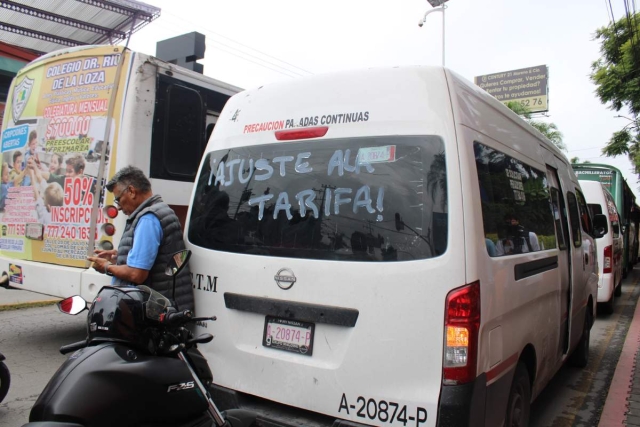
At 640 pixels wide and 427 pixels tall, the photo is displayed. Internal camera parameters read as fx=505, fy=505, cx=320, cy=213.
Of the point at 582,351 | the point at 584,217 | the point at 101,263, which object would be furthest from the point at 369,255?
the point at 582,351

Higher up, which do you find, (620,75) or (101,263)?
(620,75)

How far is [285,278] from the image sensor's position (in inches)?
107

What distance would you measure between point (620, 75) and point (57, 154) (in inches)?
717

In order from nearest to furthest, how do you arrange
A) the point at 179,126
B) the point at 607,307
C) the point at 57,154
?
the point at 57,154
the point at 179,126
the point at 607,307

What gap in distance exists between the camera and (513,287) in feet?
9.14

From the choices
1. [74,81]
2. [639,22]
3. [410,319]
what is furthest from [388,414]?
[639,22]

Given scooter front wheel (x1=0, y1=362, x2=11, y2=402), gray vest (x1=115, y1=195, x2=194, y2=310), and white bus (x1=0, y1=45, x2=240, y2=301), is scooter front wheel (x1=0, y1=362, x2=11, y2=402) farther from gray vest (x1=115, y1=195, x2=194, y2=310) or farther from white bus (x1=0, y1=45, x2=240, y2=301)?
gray vest (x1=115, y1=195, x2=194, y2=310)

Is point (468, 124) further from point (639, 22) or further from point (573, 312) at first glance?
point (639, 22)

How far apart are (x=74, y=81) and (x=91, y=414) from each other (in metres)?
4.46

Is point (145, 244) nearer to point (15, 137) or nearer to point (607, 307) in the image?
point (15, 137)

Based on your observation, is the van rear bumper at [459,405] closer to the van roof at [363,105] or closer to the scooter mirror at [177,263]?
the van roof at [363,105]

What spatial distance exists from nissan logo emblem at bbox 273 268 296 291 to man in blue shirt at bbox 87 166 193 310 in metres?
0.70

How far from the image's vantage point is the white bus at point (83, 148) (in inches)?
193

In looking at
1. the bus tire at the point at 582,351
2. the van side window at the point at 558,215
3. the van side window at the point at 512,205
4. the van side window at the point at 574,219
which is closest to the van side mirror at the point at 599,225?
the bus tire at the point at 582,351
